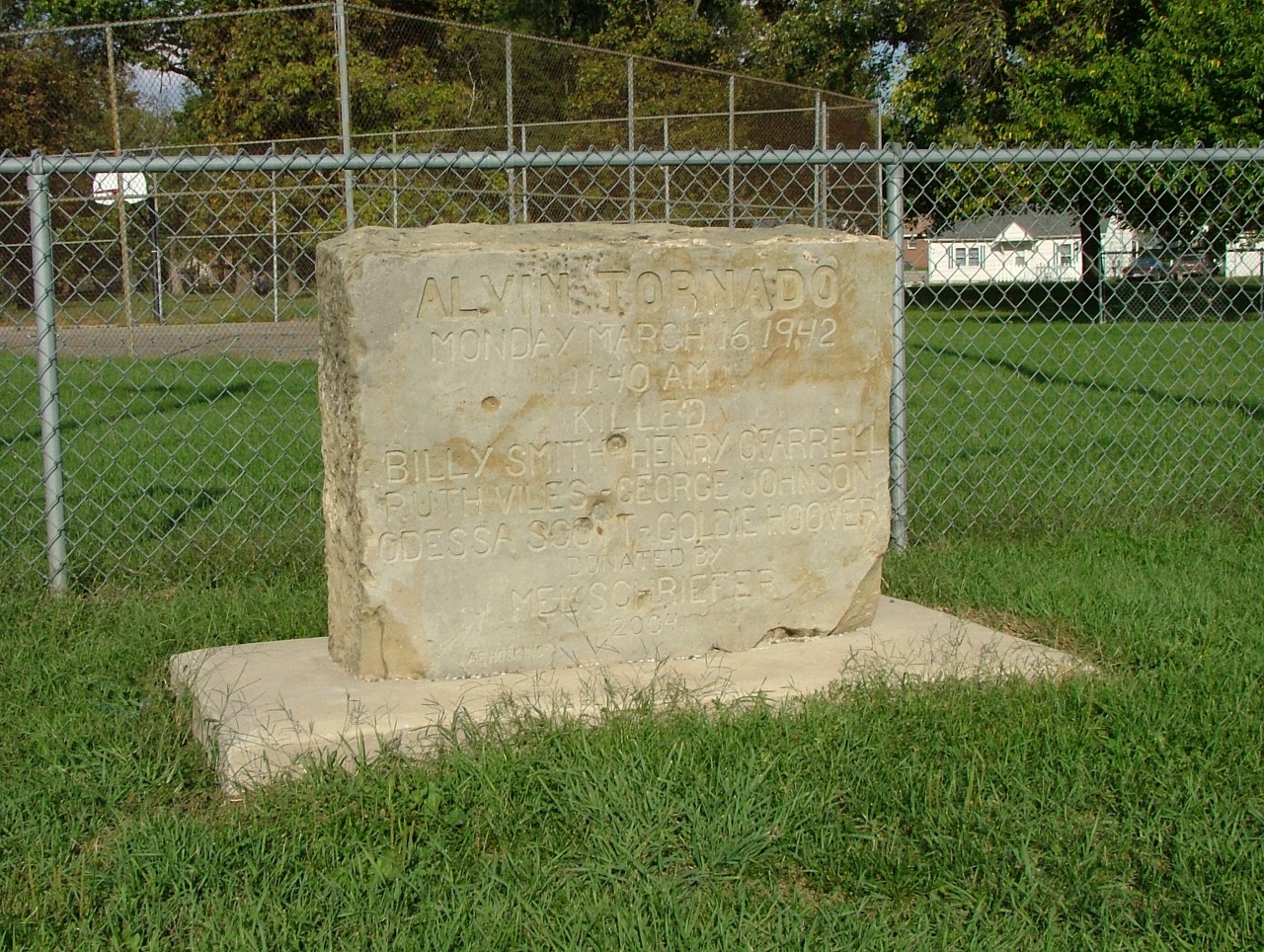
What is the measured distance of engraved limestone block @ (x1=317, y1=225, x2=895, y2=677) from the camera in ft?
12.0

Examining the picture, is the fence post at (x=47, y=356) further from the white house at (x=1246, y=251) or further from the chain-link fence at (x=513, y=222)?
the white house at (x=1246, y=251)

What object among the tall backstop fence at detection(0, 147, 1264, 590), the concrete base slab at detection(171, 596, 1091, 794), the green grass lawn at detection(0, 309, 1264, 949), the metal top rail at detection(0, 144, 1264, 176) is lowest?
the green grass lawn at detection(0, 309, 1264, 949)

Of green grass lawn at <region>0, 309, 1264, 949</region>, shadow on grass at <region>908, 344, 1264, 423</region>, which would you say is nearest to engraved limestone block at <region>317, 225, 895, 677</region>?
green grass lawn at <region>0, 309, 1264, 949</region>

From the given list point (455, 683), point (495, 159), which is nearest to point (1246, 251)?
point (495, 159)

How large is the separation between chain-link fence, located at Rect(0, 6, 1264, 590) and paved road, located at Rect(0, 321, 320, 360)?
0.07 m

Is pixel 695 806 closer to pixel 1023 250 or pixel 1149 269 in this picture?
pixel 1149 269

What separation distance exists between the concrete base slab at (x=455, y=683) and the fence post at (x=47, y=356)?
1.08 metres

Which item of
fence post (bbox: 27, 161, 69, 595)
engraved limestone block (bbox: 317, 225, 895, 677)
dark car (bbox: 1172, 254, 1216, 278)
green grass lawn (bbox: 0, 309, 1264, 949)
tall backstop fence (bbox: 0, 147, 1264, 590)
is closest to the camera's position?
green grass lawn (bbox: 0, 309, 1264, 949)

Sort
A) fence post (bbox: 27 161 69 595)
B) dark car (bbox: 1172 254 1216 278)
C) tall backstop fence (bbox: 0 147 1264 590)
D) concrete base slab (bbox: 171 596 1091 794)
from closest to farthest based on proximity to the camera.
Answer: concrete base slab (bbox: 171 596 1091 794) < fence post (bbox: 27 161 69 595) < tall backstop fence (bbox: 0 147 1264 590) < dark car (bbox: 1172 254 1216 278)

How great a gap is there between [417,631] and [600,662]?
0.55m

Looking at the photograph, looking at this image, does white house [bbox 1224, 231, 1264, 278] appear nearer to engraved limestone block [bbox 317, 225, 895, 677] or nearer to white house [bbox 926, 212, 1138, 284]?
white house [bbox 926, 212, 1138, 284]

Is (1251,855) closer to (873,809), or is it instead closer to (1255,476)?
(873,809)

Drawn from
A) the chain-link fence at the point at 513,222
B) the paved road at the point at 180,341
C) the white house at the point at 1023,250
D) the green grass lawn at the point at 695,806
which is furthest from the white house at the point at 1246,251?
the paved road at the point at 180,341

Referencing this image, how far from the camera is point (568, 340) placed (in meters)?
3.79
